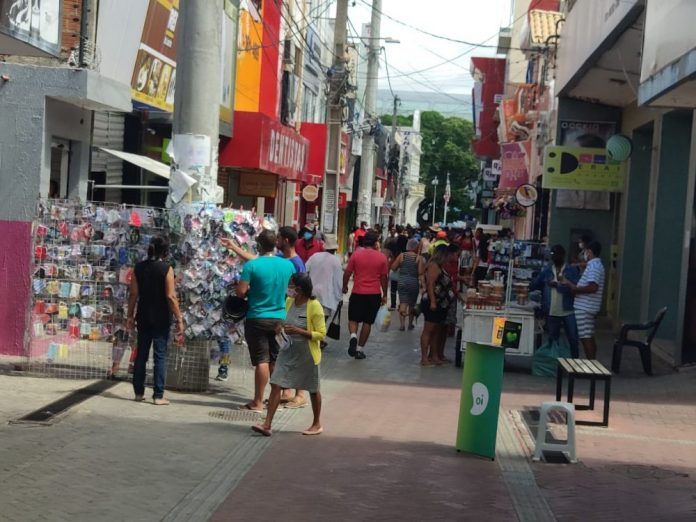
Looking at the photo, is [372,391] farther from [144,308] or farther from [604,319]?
[604,319]

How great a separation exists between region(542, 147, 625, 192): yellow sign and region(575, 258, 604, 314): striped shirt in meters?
7.95

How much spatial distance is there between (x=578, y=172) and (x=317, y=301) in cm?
1458

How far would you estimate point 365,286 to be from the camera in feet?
52.1

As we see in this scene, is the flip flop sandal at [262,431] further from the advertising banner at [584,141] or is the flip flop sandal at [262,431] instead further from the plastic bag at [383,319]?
the advertising banner at [584,141]

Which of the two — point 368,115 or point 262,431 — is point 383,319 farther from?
point 368,115

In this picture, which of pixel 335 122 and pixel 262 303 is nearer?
pixel 262 303

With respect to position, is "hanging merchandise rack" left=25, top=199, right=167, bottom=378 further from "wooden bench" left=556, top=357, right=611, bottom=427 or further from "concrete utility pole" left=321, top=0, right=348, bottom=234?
"concrete utility pole" left=321, top=0, right=348, bottom=234

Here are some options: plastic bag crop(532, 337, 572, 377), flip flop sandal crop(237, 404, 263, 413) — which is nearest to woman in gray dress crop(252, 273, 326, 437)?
flip flop sandal crop(237, 404, 263, 413)

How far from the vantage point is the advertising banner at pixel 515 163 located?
36816mm

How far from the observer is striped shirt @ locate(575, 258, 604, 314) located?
15.1m

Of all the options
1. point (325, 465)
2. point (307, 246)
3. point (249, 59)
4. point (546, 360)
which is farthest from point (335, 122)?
point (325, 465)

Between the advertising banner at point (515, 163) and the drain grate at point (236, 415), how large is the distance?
26.8 metres

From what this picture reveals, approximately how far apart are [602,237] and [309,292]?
1649cm

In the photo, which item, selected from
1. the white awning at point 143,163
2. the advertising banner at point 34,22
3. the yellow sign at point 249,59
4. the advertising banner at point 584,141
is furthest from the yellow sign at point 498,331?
the yellow sign at point 249,59
